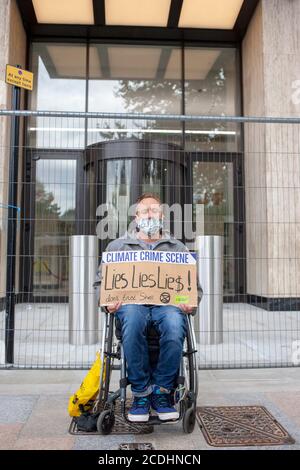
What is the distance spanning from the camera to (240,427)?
2836 millimetres

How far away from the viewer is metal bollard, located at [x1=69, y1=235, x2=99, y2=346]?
5312mm

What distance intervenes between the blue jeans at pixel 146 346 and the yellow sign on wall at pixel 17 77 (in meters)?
2.65

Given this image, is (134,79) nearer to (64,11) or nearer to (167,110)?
(167,110)

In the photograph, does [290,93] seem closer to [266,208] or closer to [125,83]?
[266,208]

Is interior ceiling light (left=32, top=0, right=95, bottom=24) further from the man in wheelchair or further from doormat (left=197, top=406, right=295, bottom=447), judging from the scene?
doormat (left=197, top=406, right=295, bottom=447)

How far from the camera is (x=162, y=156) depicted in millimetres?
7805

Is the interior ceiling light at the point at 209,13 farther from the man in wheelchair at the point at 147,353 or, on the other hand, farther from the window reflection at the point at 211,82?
the man in wheelchair at the point at 147,353

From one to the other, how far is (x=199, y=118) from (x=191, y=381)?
2617 mm

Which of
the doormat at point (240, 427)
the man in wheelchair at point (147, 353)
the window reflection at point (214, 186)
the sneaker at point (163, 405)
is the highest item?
the window reflection at point (214, 186)

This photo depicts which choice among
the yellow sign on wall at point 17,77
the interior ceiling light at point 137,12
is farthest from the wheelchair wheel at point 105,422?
the interior ceiling light at point 137,12

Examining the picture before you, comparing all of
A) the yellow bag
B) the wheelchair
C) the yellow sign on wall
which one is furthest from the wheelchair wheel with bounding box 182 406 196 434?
the yellow sign on wall

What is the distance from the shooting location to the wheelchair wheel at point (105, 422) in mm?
2665

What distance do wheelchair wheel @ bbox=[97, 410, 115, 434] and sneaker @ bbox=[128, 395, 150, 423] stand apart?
0.12 meters
